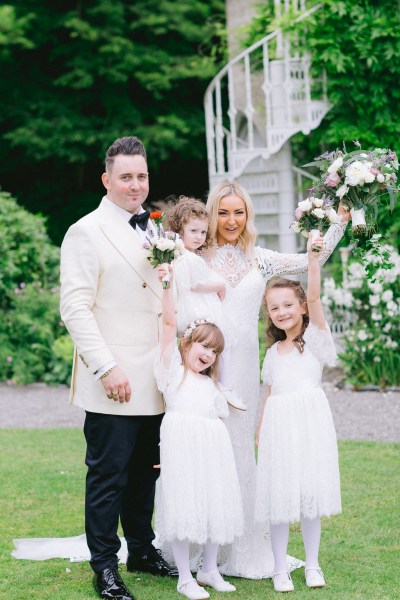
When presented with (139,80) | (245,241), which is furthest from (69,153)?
(245,241)

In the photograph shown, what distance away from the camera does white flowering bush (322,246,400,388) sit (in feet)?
31.0

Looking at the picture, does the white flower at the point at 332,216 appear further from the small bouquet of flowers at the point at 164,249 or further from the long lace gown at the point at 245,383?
the small bouquet of flowers at the point at 164,249

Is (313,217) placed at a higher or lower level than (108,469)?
higher

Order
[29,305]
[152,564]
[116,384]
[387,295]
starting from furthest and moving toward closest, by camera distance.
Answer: [29,305] → [387,295] → [152,564] → [116,384]

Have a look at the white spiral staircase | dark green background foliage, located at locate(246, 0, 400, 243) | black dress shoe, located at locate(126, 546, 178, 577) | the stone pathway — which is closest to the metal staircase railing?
the white spiral staircase

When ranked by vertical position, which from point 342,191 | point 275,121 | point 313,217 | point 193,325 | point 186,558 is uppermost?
point 275,121

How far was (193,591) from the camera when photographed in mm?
4363

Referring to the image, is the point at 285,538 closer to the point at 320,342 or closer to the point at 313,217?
the point at 320,342

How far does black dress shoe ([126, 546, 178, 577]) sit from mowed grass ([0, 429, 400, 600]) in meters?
0.06

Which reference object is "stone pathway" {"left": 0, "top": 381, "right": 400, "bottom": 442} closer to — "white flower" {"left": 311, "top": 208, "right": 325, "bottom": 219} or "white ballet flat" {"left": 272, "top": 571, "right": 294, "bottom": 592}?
"white ballet flat" {"left": 272, "top": 571, "right": 294, "bottom": 592}

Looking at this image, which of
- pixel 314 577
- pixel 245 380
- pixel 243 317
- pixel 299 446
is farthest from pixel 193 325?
pixel 314 577

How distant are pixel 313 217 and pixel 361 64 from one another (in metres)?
7.23

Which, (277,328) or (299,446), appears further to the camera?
(277,328)

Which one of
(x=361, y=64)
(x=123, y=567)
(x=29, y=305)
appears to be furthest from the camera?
(x=361, y=64)
